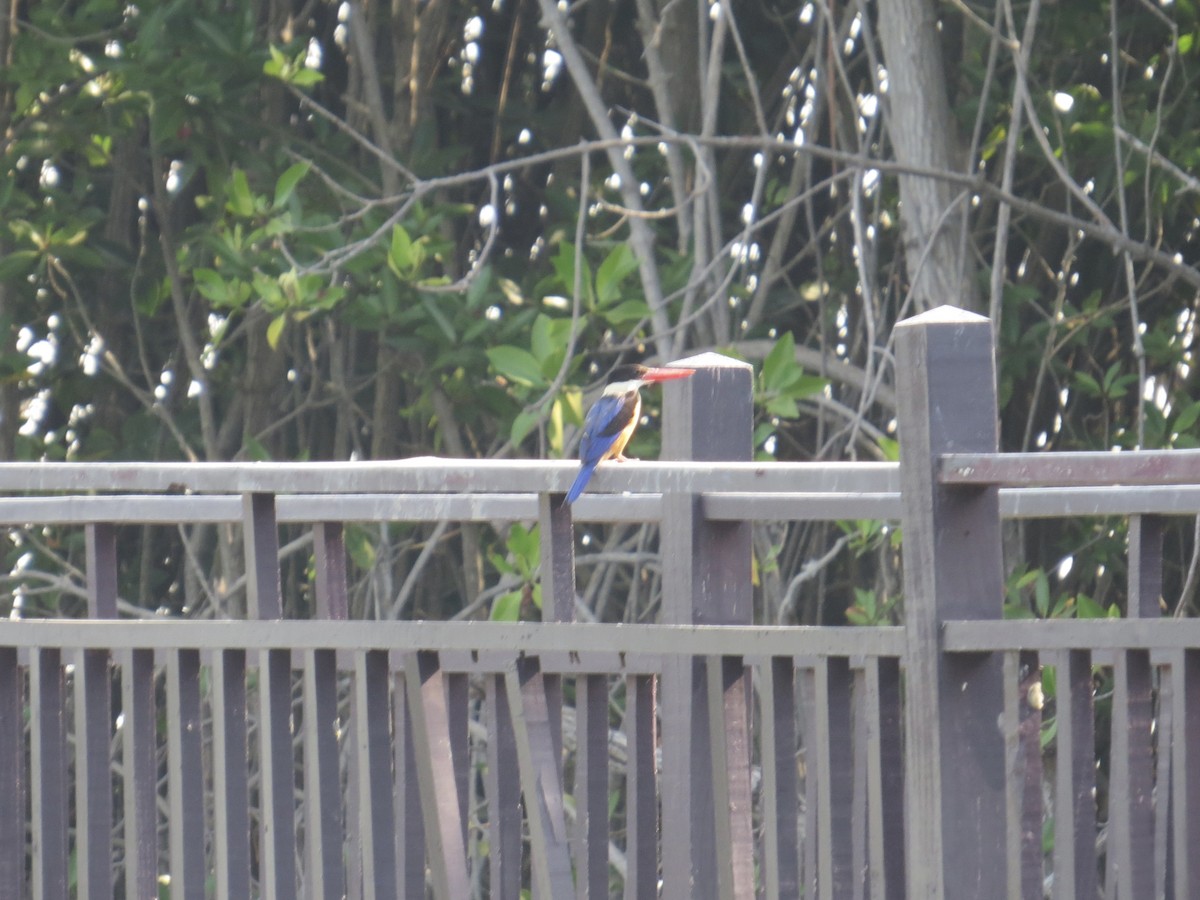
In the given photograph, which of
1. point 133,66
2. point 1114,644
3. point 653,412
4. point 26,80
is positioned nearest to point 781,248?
point 653,412

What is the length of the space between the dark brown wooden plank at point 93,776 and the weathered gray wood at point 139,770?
0.05m

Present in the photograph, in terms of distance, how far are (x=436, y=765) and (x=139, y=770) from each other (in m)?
0.43

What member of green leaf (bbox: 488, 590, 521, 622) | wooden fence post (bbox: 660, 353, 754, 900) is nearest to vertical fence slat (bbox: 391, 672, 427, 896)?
wooden fence post (bbox: 660, 353, 754, 900)

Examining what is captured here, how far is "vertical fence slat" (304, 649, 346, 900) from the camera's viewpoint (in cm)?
218

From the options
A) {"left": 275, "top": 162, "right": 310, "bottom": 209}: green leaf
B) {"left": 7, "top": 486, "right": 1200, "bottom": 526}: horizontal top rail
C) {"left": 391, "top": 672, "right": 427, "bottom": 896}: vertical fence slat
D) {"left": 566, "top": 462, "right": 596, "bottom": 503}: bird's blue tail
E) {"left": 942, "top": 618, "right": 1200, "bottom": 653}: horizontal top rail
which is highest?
{"left": 275, "top": 162, "right": 310, "bottom": 209}: green leaf

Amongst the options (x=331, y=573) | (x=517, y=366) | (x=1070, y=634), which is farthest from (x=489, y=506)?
(x=517, y=366)

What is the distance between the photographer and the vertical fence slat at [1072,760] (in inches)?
71.6

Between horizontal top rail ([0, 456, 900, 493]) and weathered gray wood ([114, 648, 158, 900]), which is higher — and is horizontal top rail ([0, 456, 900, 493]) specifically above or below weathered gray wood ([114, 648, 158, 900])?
above

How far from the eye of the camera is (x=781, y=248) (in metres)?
5.09

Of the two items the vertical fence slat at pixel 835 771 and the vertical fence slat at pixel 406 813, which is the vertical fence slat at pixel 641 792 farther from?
the vertical fence slat at pixel 835 771

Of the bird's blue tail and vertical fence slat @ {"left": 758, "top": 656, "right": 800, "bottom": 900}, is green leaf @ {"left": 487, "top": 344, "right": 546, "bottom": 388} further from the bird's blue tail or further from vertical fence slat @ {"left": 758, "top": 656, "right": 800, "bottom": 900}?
vertical fence slat @ {"left": 758, "top": 656, "right": 800, "bottom": 900}

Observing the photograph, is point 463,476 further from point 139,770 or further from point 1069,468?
point 1069,468

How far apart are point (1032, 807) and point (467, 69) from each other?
461 centimetres

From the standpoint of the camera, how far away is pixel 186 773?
2.30 m
